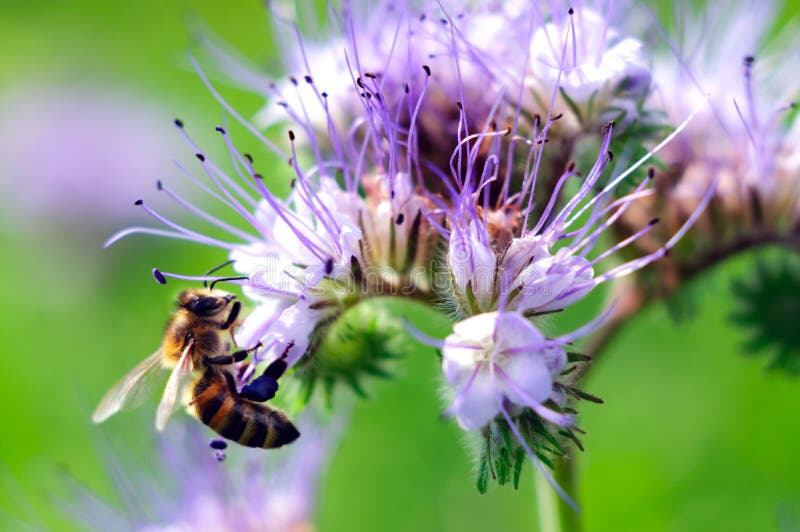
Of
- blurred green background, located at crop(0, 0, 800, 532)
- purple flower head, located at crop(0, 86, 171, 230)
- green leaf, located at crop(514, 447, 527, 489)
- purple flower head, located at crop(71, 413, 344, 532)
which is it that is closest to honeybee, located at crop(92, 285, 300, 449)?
green leaf, located at crop(514, 447, 527, 489)

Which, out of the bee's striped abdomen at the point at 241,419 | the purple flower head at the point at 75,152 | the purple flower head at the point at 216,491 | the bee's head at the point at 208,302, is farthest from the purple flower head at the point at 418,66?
the purple flower head at the point at 75,152

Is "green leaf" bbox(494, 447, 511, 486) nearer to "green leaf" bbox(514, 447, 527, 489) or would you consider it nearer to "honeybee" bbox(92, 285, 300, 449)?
"green leaf" bbox(514, 447, 527, 489)

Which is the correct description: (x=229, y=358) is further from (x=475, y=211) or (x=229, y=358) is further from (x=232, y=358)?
(x=475, y=211)

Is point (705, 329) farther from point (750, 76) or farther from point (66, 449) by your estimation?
point (66, 449)

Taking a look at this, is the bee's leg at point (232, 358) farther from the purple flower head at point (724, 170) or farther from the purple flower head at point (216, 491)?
the purple flower head at point (724, 170)

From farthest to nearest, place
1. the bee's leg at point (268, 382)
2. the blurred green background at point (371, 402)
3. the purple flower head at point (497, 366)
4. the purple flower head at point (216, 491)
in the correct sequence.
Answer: the blurred green background at point (371, 402)
the purple flower head at point (216, 491)
the bee's leg at point (268, 382)
the purple flower head at point (497, 366)

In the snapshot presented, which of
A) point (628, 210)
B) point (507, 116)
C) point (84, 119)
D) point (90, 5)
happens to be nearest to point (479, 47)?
point (507, 116)

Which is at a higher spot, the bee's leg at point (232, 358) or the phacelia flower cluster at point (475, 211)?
the phacelia flower cluster at point (475, 211)
